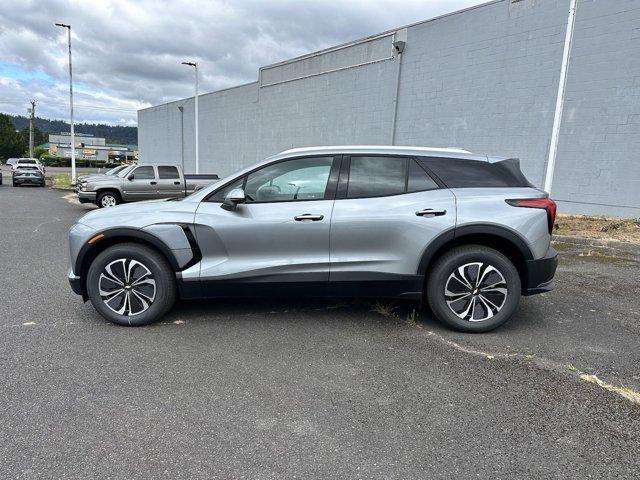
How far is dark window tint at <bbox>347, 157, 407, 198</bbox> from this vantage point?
4344 millimetres

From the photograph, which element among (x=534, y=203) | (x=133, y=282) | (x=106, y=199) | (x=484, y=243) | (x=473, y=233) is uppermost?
(x=534, y=203)

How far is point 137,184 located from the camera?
14.8 metres

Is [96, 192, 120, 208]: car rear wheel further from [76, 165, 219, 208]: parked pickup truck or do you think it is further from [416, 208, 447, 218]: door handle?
[416, 208, 447, 218]: door handle

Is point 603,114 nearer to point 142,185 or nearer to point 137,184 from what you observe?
point 142,185

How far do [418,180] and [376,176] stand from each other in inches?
15.9

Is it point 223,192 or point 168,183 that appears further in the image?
point 168,183

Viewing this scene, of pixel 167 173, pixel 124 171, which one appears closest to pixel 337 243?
pixel 167 173

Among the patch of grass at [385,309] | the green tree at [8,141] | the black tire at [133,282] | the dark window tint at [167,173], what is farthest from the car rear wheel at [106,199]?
the green tree at [8,141]

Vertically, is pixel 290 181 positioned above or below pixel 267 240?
above

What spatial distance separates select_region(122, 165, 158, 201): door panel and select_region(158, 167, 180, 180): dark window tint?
0.58 ft

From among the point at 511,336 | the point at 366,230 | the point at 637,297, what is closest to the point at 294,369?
the point at 366,230

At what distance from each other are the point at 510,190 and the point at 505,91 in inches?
391

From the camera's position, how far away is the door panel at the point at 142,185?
582 inches

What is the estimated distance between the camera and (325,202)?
4.29 meters
